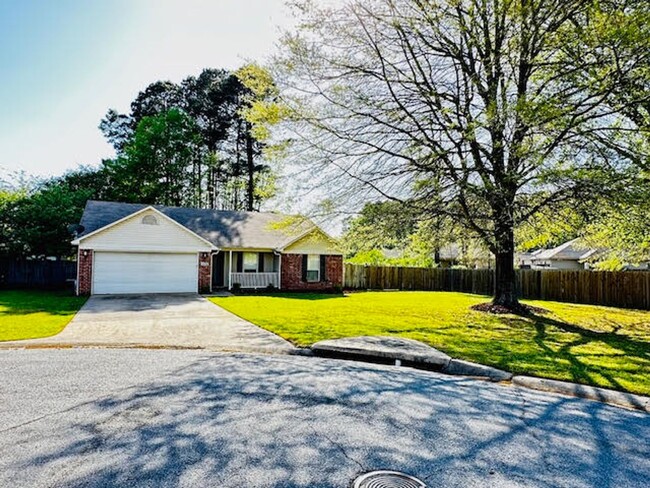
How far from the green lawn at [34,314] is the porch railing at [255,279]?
23.2ft

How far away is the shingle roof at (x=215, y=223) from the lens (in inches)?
779

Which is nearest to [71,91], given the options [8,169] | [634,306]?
[634,306]

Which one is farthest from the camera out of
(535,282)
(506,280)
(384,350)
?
(535,282)

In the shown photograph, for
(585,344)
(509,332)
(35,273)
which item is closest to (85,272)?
(35,273)

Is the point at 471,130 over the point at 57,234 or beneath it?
over

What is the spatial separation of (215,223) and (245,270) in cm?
319

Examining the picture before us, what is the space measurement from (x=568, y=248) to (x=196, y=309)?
29.0m

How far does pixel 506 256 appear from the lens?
1338cm

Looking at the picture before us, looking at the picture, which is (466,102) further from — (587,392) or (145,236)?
(145,236)

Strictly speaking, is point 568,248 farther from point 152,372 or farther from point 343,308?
point 152,372

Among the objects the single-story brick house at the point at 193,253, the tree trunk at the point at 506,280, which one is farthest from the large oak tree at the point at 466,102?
the single-story brick house at the point at 193,253

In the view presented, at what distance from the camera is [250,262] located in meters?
22.1

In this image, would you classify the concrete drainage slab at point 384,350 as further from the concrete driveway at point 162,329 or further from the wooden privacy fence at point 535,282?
the wooden privacy fence at point 535,282

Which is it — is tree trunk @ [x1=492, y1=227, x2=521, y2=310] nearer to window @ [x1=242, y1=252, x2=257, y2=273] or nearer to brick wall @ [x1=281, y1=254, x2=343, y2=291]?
Answer: brick wall @ [x1=281, y1=254, x2=343, y2=291]
